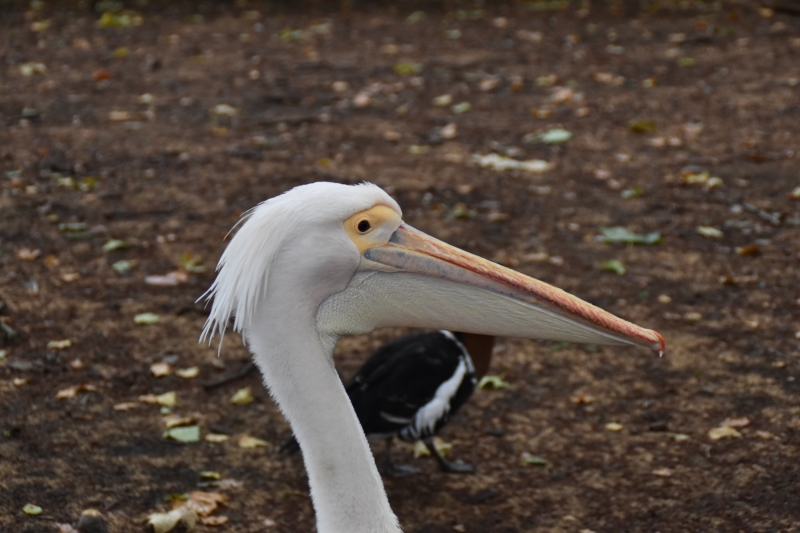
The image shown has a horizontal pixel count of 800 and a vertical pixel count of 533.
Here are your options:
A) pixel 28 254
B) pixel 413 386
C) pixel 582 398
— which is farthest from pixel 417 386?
pixel 28 254

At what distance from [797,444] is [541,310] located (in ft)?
6.45

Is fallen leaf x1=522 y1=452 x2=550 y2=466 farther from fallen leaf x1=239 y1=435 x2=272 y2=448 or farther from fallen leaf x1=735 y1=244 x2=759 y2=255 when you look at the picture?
fallen leaf x1=735 y1=244 x2=759 y2=255

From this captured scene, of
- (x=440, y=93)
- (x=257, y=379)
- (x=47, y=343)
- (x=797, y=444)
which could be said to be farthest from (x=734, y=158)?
(x=47, y=343)

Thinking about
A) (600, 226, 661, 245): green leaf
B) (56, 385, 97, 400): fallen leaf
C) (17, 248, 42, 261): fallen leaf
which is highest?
(56, 385, 97, 400): fallen leaf

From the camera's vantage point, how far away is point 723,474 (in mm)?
3494

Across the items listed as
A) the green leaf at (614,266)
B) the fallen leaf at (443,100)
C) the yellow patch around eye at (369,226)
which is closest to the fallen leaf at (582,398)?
the green leaf at (614,266)

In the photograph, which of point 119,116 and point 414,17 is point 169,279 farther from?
point 414,17

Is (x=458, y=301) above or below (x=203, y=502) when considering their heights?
above

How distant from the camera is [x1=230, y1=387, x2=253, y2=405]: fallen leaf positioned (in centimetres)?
409

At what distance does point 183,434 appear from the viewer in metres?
3.84

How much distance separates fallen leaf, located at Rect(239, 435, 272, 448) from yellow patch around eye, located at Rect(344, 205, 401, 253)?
5.94 feet

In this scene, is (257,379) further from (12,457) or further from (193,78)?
(193,78)

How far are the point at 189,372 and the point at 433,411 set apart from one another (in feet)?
4.47

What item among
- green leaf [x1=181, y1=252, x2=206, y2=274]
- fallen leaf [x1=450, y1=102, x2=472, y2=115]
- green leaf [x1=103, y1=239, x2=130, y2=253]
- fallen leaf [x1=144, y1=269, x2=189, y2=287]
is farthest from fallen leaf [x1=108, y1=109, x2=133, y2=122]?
fallen leaf [x1=144, y1=269, x2=189, y2=287]
